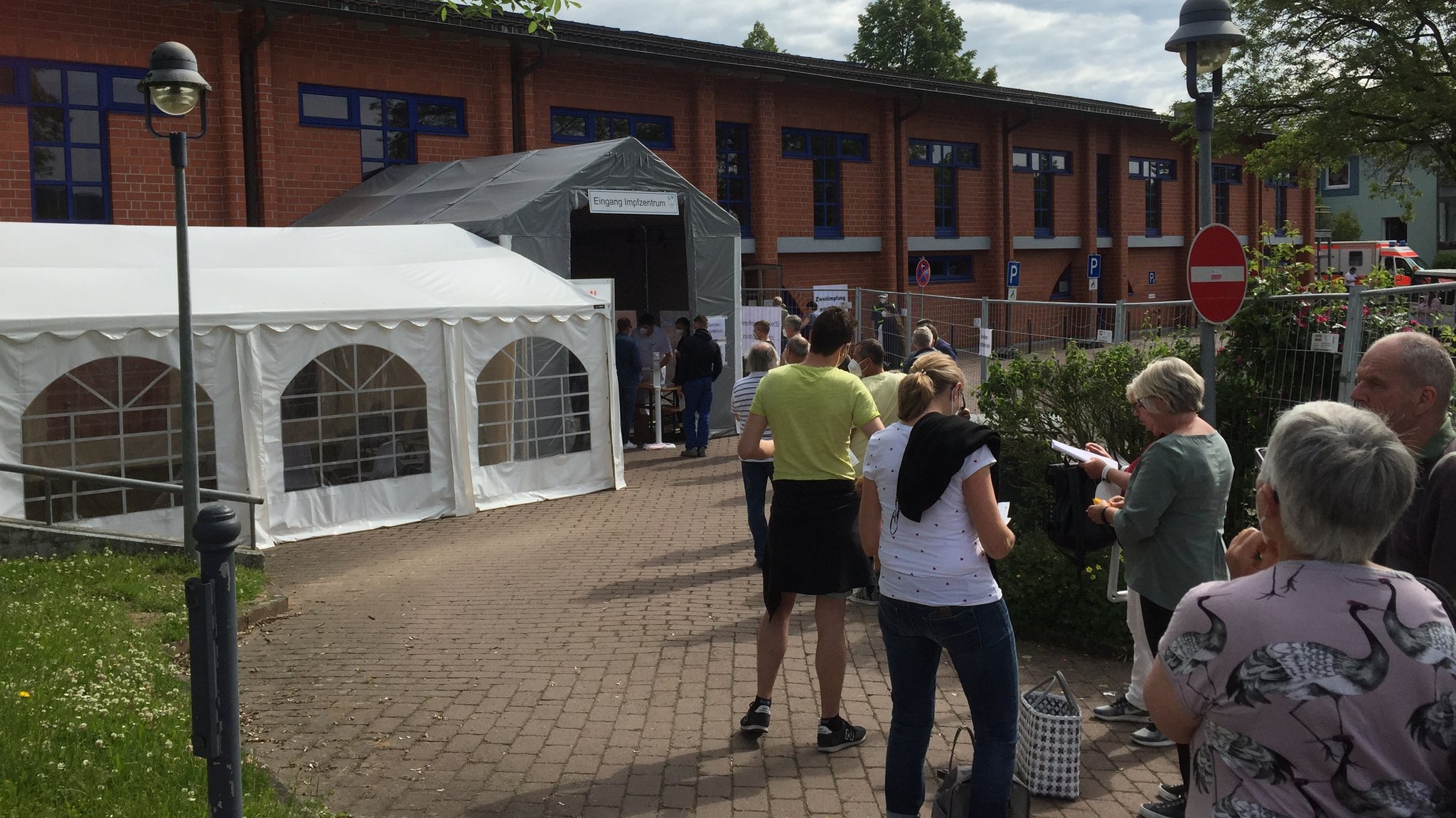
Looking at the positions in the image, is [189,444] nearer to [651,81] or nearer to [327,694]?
[327,694]

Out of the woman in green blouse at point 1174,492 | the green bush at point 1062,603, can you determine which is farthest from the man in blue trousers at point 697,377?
the woman in green blouse at point 1174,492

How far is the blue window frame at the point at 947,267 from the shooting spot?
3033cm

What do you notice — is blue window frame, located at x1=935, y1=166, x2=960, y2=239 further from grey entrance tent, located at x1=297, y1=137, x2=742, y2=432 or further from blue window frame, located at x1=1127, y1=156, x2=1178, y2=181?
grey entrance tent, located at x1=297, y1=137, x2=742, y2=432

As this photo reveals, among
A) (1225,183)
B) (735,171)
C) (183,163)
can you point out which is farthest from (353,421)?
(1225,183)

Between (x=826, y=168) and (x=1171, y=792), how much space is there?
2446 centimetres

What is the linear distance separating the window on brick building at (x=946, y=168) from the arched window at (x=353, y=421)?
20718 millimetres

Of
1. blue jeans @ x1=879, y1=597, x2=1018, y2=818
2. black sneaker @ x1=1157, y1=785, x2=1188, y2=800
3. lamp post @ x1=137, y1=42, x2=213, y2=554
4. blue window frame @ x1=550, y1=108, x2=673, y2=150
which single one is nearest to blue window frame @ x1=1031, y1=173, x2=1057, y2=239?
blue window frame @ x1=550, y1=108, x2=673, y2=150

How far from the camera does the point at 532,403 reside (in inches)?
525

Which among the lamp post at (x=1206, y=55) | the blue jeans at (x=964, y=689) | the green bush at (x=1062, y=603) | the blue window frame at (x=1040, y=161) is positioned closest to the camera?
the blue jeans at (x=964, y=689)

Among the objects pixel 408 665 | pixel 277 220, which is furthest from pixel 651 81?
pixel 408 665

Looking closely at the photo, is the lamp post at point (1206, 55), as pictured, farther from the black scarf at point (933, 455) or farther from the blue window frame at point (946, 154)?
the blue window frame at point (946, 154)

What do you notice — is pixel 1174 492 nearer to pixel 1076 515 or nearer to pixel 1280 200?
pixel 1076 515

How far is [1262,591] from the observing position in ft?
7.65

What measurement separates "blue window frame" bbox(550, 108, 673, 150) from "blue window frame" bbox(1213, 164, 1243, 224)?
2372cm
